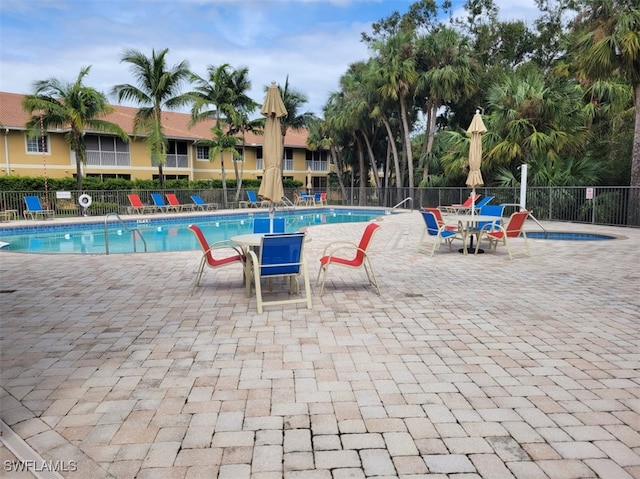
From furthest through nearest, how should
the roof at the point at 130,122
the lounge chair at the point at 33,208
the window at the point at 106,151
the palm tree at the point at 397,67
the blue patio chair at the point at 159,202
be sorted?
the window at the point at 106,151
the roof at the point at 130,122
the palm tree at the point at 397,67
the blue patio chair at the point at 159,202
the lounge chair at the point at 33,208

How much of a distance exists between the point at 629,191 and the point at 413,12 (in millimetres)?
22934

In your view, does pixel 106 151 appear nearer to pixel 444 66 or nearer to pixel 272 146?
pixel 444 66

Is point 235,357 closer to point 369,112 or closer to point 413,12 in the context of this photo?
point 369,112

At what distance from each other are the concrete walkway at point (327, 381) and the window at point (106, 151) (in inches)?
952

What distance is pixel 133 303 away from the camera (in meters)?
5.21

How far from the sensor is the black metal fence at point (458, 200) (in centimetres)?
1489

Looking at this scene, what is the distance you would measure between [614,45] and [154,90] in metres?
19.1

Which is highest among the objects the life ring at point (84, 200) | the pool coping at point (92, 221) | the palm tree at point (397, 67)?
the palm tree at point (397, 67)

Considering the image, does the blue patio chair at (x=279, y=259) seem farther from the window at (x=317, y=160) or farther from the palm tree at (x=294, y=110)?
the window at (x=317, y=160)

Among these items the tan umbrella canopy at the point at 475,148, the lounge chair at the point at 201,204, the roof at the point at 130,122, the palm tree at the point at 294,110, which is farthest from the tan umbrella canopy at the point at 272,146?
the palm tree at the point at 294,110

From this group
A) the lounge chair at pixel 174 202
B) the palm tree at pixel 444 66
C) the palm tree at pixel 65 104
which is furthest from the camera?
the lounge chair at pixel 174 202

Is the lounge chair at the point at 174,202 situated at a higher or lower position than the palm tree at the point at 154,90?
lower

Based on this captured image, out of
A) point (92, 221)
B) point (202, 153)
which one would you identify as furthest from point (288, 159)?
point (92, 221)

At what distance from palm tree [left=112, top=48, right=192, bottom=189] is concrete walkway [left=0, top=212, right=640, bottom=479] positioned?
59.7ft
